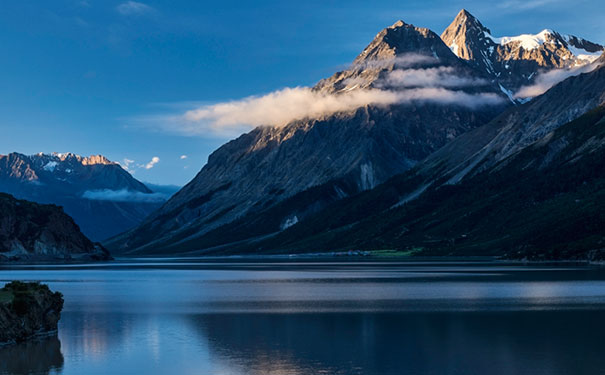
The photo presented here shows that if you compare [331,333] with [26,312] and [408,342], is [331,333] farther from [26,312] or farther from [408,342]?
[26,312]

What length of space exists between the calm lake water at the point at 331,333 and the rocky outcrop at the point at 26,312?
1.91m

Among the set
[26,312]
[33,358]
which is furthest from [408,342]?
[26,312]

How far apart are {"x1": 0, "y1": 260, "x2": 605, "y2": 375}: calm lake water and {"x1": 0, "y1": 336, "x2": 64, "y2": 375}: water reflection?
3.5 inches

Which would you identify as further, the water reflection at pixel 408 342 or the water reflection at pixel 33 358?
the water reflection at pixel 33 358

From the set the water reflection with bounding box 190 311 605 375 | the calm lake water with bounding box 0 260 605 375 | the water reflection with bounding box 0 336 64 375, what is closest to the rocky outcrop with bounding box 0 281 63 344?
the water reflection with bounding box 0 336 64 375

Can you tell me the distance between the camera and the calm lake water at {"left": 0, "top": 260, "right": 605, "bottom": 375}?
62.5 metres

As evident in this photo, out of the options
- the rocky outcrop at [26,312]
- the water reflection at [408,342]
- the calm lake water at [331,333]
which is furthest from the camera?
the rocky outcrop at [26,312]

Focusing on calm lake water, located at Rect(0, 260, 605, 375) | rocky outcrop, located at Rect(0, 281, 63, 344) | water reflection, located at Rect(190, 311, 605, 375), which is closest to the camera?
water reflection, located at Rect(190, 311, 605, 375)

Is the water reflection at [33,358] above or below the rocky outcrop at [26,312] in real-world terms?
below

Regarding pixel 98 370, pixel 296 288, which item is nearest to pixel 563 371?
pixel 98 370

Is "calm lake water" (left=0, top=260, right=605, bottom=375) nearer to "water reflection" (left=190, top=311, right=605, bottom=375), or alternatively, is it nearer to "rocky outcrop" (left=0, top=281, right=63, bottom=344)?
"water reflection" (left=190, top=311, right=605, bottom=375)

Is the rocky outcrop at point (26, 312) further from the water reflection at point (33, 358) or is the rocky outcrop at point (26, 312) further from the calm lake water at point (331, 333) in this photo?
the calm lake water at point (331, 333)

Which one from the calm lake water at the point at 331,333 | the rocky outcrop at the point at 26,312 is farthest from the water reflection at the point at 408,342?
the rocky outcrop at the point at 26,312

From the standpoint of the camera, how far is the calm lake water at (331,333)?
205 feet
